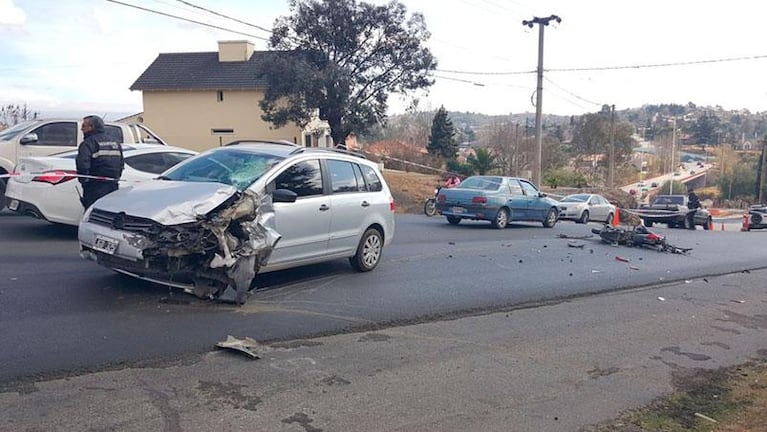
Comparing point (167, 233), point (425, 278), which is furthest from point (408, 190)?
point (167, 233)

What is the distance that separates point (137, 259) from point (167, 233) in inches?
15.5

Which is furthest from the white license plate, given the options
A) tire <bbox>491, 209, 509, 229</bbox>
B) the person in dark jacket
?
tire <bbox>491, 209, 509, 229</bbox>

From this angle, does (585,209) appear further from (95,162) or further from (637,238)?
(95,162)

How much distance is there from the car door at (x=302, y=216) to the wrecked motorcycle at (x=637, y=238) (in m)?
10.3

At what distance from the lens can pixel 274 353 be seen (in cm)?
648

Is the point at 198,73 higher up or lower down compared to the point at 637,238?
higher up

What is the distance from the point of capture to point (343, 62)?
122 ft

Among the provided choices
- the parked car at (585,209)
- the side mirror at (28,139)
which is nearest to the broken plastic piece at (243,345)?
the side mirror at (28,139)

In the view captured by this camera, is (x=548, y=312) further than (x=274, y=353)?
Yes

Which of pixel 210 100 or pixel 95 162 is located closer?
pixel 95 162

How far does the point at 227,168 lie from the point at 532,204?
15.2 metres

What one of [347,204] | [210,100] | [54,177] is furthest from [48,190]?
[210,100]

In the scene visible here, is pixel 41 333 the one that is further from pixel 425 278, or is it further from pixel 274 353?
pixel 425 278

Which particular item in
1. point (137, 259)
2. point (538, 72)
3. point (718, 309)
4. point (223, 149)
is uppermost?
point (538, 72)
